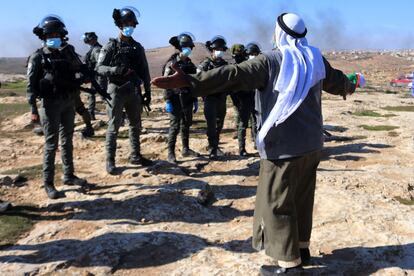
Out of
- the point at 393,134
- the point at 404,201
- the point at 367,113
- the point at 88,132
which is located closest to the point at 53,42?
the point at 88,132

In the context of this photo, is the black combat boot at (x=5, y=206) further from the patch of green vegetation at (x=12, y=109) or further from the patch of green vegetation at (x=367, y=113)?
the patch of green vegetation at (x=367, y=113)

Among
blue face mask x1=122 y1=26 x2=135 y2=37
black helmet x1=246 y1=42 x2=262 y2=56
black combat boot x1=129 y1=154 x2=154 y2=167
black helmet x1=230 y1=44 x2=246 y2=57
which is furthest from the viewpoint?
black helmet x1=246 y1=42 x2=262 y2=56

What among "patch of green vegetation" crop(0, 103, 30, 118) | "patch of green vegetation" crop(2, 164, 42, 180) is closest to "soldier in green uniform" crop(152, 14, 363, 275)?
"patch of green vegetation" crop(2, 164, 42, 180)

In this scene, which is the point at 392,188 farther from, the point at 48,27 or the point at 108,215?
the point at 48,27

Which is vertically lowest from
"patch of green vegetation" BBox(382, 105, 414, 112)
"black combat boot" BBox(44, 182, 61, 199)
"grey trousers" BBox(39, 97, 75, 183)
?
"black combat boot" BBox(44, 182, 61, 199)

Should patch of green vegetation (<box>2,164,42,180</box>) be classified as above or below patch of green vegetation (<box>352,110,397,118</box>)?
below

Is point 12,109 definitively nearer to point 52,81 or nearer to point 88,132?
point 88,132

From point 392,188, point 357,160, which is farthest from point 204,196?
point 357,160

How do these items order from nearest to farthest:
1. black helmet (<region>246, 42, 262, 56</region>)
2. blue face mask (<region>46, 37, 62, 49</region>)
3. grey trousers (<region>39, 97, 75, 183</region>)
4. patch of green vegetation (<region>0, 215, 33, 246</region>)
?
patch of green vegetation (<region>0, 215, 33, 246</region>)
blue face mask (<region>46, 37, 62, 49</region>)
grey trousers (<region>39, 97, 75, 183</region>)
black helmet (<region>246, 42, 262, 56</region>)

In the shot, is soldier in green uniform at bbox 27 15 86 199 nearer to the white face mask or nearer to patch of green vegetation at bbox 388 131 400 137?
the white face mask

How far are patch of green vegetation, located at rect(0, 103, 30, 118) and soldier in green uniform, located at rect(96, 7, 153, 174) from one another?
25.2 feet

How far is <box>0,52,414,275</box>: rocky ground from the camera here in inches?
168

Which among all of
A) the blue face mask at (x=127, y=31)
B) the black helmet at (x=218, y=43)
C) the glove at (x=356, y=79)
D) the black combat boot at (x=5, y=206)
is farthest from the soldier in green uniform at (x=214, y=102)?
the glove at (x=356, y=79)

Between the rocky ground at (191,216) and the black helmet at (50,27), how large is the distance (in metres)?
2.11
